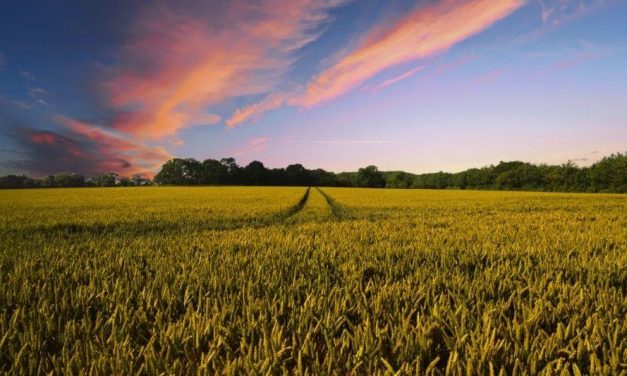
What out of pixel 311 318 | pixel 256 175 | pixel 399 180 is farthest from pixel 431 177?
pixel 311 318

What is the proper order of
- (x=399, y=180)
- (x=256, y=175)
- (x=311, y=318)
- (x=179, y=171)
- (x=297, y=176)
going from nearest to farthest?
(x=311, y=318), (x=256, y=175), (x=297, y=176), (x=179, y=171), (x=399, y=180)

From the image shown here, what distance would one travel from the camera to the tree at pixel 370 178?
143m

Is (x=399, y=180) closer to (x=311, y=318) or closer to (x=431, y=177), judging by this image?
(x=431, y=177)

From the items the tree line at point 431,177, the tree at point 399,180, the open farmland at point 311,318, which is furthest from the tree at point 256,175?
the open farmland at point 311,318

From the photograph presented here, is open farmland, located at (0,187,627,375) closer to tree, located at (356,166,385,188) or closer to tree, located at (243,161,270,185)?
tree, located at (243,161,270,185)

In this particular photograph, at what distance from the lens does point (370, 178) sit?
475 ft

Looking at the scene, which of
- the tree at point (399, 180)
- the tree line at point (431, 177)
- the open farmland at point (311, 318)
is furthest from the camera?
the tree at point (399, 180)

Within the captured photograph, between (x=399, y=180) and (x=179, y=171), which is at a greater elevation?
(x=179, y=171)

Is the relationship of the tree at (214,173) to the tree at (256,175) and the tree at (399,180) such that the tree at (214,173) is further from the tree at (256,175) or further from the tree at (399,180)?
the tree at (399,180)

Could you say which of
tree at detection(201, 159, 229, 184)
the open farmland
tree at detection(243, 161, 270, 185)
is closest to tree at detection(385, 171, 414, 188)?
tree at detection(243, 161, 270, 185)

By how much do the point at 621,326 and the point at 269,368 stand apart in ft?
7.98

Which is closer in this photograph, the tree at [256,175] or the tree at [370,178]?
the tree at [256,175]

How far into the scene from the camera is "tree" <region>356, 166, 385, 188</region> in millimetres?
142875

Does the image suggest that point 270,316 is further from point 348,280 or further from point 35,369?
point 35,369
